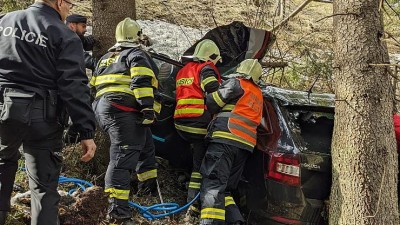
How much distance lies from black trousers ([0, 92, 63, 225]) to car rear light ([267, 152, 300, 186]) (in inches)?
77.5

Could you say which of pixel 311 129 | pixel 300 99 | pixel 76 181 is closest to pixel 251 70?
pixel 300 99

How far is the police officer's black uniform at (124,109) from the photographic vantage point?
15.5ft

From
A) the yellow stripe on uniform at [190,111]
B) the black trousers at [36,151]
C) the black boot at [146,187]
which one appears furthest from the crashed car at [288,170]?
the black trousers at [36,151]

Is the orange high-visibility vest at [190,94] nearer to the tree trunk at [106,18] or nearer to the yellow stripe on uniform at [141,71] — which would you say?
the yellow stripe on uniform at [141,71]

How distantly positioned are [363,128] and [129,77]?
222 cm

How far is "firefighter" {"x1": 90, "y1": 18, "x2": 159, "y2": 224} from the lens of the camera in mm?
4715

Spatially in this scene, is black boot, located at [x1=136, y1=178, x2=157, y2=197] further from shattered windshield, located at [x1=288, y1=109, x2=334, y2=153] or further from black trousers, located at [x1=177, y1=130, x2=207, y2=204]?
shattered windshield, located at [x1=288, y1=109, x2=334, y2=153]

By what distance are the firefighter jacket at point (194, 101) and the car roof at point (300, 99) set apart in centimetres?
61

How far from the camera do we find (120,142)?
15.8 ft

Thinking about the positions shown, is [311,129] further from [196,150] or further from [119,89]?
[119,89]

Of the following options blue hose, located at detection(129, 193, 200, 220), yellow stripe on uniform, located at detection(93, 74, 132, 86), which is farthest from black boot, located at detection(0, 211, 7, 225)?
yellow stripe on uniform, located at detection(93, 74, 132, 86)

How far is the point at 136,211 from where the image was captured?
198 inches

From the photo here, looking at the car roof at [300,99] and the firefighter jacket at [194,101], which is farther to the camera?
the firefighter jacket at [194,101]

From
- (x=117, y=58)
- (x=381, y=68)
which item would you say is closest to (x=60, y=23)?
(x=117, y=58)
